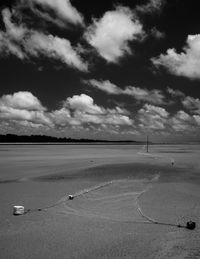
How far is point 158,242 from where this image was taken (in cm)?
666

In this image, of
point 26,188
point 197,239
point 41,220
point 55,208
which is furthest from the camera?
point 26,188

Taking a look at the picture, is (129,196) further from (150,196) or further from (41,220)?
(41,220)

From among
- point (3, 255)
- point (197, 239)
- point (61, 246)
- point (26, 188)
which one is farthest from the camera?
point (26, 188)

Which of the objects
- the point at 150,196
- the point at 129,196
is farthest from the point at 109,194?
the point at 150,196

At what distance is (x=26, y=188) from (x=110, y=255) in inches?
321

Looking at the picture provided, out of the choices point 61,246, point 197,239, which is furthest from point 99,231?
point 197,239

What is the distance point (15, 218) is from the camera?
8.22 m

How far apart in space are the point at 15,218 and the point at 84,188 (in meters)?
5.43

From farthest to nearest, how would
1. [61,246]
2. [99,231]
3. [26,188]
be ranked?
[26,188], [99,231], [61,246]

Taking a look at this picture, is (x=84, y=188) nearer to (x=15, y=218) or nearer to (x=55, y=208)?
(x=55, y=208)

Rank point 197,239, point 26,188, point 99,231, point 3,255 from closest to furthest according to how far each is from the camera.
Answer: point 3,255
point 197,239
point 99,231
point 26,188

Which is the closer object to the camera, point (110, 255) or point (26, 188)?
point (110, 255)

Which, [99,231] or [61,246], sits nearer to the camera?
[61,246]

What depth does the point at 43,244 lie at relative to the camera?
21.0 feet
